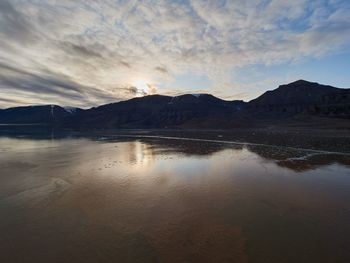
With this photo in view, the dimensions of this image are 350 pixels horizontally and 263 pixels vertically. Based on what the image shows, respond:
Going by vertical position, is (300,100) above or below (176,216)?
above

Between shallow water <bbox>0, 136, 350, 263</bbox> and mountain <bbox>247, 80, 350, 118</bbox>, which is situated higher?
mountain <bbox>247, 80, 350, 118</bbox>

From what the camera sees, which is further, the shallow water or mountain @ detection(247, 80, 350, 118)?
mountain @ detection(247, 80, 350, 118)

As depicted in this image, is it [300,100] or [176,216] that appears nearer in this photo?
[176,216]

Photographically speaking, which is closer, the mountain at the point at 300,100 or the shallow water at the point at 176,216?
the shallow water at the point at 176,216

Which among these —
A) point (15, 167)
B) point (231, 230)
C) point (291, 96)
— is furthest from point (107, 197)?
point (291, 96)
